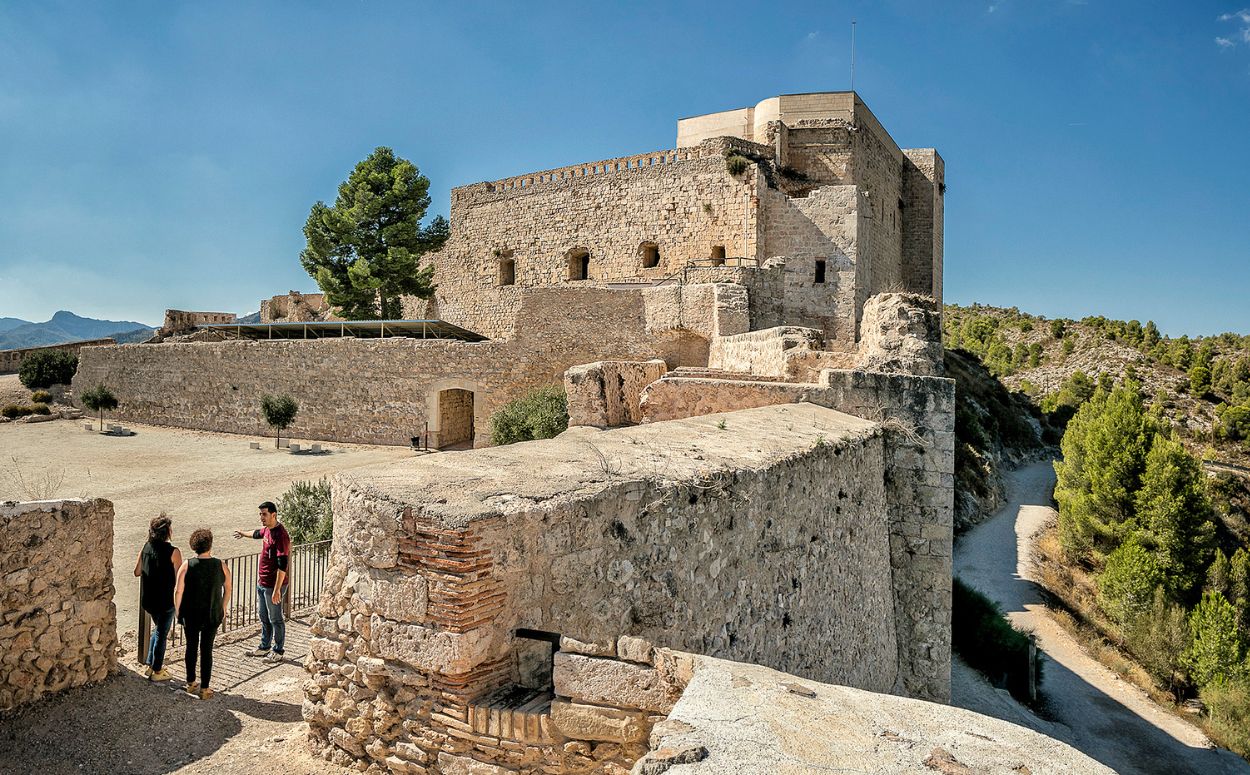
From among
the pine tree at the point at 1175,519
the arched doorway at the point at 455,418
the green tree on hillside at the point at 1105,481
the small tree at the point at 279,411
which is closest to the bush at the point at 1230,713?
the pine tree at the point at 1175,519

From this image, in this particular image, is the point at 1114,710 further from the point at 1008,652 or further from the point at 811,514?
the point at 811,514

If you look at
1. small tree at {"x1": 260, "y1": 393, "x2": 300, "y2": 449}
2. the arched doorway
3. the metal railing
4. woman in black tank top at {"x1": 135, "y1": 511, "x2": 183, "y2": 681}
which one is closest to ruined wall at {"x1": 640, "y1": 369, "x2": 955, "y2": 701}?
the metal railing

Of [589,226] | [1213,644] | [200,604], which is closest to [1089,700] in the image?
[1213,644]

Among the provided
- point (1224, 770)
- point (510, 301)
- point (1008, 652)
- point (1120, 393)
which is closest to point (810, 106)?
point (510, 301)

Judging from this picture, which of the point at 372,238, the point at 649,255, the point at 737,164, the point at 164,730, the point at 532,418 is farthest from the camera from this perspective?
the point at 372,238

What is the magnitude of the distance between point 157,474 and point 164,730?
1356 cm

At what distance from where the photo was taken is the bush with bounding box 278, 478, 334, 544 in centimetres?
1005

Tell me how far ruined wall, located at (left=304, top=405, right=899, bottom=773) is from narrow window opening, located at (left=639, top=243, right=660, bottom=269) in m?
19.0

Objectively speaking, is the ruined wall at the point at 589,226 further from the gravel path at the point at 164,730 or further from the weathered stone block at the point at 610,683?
the weathered stone block at the point at 610,683

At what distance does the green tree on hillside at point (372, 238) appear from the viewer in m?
25.6

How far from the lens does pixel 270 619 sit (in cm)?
590

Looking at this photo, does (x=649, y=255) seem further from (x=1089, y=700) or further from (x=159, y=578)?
(x=159, y=578)

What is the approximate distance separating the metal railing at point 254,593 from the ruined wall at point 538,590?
3.18 m

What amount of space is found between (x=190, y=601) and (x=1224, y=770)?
15.8m
